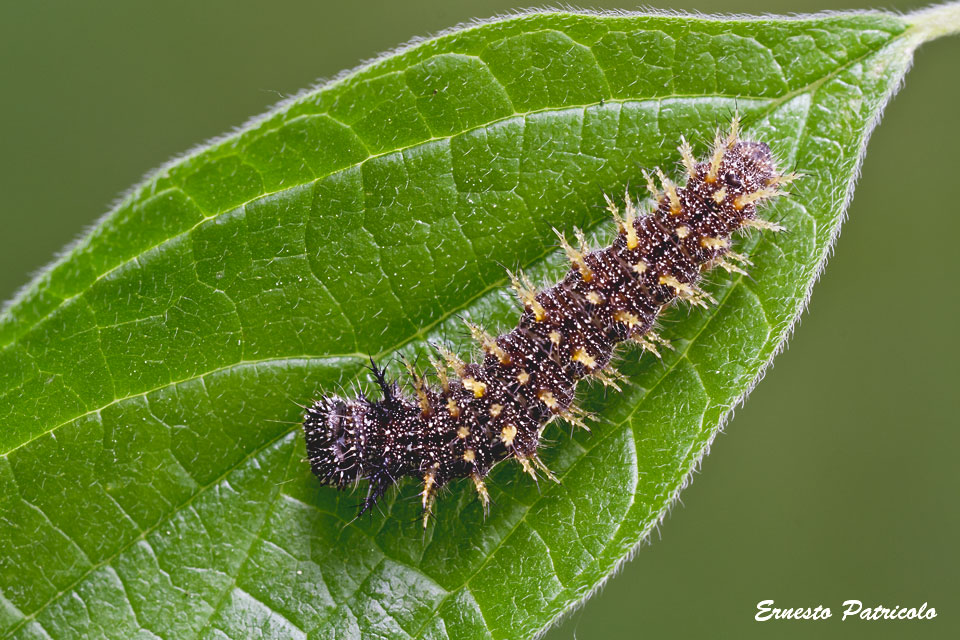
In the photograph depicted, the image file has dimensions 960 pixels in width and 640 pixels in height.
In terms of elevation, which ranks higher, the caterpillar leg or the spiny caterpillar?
the spiny caterpillar

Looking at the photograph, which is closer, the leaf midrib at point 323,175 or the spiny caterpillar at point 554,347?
the leaf midrib at point 323,175

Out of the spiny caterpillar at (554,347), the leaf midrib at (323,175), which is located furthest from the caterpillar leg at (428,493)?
the leaf midrib at (323,175)

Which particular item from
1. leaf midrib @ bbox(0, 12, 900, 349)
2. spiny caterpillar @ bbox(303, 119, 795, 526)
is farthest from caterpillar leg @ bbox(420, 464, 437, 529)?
leaf midrib @ bbox(0, 12, 900, 349)

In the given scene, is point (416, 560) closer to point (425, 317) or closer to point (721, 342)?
point (425, 317)

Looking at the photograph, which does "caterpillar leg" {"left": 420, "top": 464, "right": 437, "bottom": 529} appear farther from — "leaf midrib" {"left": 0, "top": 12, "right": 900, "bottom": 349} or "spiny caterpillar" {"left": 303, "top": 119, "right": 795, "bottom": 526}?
"leaf midrib" {"left": 0, "top": 12, "right": 900, "bottom": 349}

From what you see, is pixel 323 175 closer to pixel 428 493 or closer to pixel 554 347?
pixel 554 347

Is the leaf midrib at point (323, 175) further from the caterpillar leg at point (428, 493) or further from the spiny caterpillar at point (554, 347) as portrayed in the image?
the caterpillar leg at point (428, 493)

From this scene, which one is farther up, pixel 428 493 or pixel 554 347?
pixel 554 347

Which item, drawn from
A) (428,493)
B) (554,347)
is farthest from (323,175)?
(428,493)

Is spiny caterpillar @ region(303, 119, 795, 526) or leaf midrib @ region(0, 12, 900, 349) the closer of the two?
leaf midrib @ region(0, 12, 900, 349)
